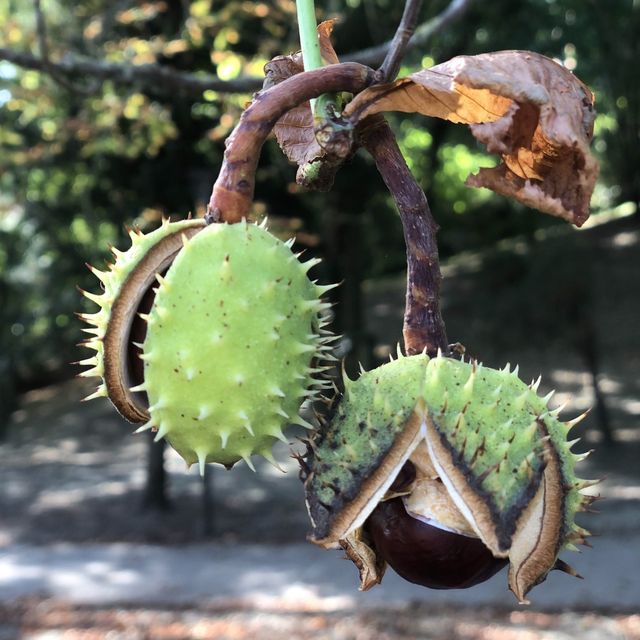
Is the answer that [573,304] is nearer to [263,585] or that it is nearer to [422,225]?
[263,585]

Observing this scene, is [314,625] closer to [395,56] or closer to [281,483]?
[281,483]

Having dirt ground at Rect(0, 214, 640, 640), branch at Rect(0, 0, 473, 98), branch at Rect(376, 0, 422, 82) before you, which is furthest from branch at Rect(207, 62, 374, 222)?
dirt ground at Rect(0, 214, 640, 640)

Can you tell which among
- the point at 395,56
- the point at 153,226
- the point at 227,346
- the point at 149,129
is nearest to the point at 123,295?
the point at 227,346

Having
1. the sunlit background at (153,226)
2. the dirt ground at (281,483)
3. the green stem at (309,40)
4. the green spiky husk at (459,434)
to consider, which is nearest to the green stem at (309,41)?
the green stem at (309,40)

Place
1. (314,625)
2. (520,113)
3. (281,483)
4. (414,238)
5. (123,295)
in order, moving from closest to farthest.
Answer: (520,113) → (414,238) → (123,295) → (314,625) → (281,483)

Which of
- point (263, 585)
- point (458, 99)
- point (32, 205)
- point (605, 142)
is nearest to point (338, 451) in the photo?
point (458, 99)

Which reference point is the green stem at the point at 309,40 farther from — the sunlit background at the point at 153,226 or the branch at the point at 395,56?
the sunlit background at the point at 153,226

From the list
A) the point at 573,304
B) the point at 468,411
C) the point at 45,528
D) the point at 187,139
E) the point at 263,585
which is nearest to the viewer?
the point at 468,411
